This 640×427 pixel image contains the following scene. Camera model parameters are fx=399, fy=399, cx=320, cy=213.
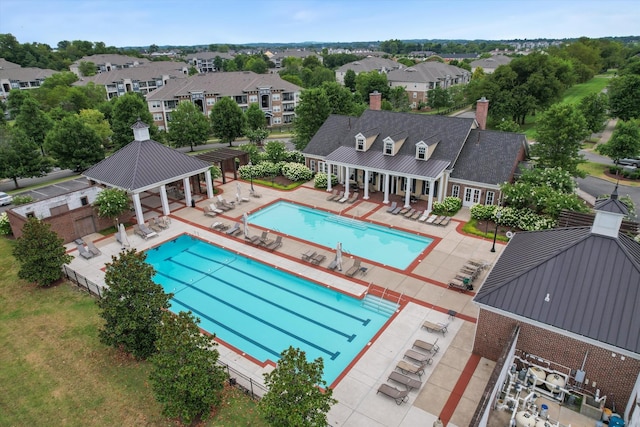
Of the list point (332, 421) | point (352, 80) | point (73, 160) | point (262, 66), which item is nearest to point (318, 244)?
point (332, 421)

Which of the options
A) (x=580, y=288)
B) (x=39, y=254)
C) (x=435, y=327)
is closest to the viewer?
(x=580, y=288)

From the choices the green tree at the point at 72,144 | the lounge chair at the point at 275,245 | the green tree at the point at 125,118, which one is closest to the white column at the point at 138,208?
the lounge chair at the point at 275,245

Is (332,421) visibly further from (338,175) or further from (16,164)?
(16,164)

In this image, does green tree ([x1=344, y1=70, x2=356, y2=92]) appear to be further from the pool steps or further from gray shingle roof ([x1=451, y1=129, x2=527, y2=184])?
the pool steps

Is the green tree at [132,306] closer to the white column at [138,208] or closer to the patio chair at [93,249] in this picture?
the patio chair at [93,249]

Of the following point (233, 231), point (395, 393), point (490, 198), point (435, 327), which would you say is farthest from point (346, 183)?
point (395, 393)

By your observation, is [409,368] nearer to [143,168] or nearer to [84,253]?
[84,253]
